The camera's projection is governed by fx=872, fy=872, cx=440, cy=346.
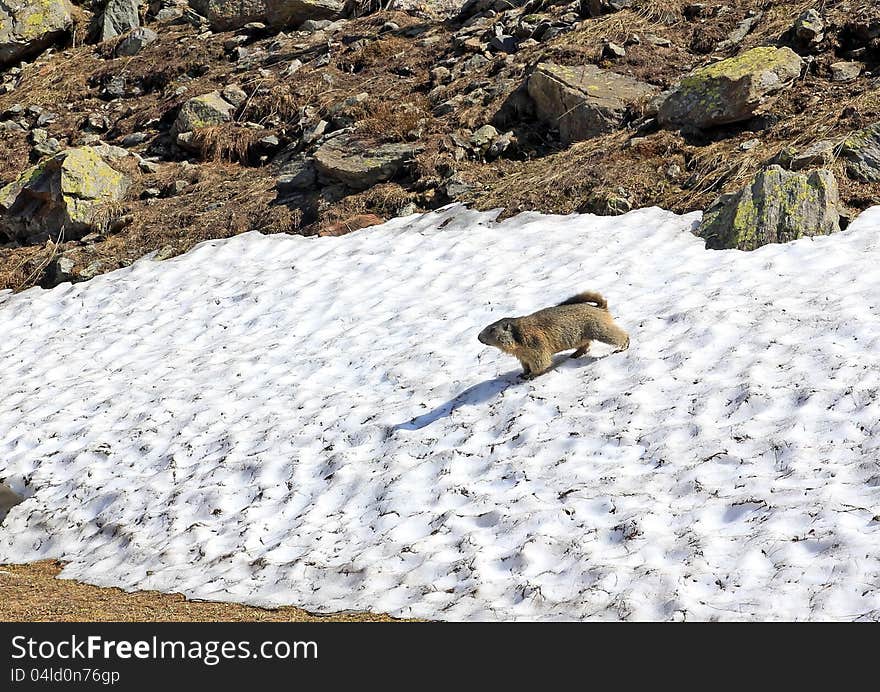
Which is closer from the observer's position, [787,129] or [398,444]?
[398,444]

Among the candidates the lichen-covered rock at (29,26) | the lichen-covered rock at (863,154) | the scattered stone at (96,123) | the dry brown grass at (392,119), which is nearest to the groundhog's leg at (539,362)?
the lichen-covered rock at (863,154)

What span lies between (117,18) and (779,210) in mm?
23463

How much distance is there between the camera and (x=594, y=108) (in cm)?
1777

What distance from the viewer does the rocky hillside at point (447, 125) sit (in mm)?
15352

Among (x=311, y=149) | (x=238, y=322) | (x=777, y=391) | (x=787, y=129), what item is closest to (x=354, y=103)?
(x=311, y=149)

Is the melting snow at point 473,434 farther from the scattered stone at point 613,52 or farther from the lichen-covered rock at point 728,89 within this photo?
the scattered stone at point 613,52

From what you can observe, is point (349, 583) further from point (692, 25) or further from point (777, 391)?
point (692, 25)

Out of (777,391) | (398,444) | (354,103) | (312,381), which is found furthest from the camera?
(354,103)

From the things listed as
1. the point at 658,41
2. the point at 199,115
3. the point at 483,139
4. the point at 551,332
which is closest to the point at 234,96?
the point at 199,115

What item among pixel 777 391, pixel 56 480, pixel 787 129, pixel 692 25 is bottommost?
pixel 56 480

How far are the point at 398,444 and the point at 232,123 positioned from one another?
13866 mm

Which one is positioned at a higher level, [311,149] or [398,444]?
[311,149]

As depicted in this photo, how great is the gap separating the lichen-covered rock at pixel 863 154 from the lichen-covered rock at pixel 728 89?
240 cm

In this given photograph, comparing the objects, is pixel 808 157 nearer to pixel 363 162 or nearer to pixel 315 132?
pixel 363 162
